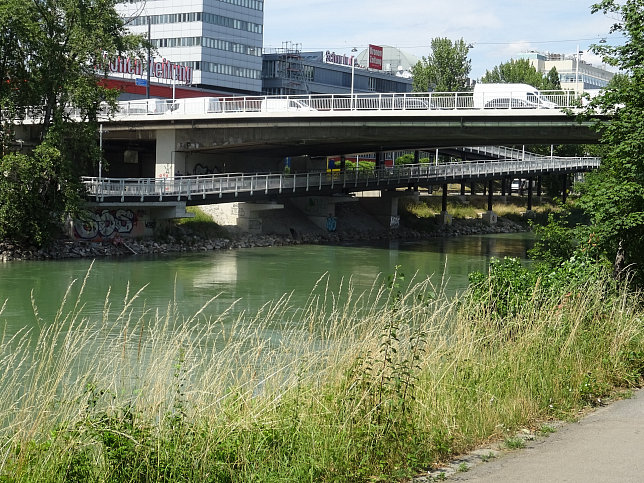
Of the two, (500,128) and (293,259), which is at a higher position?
(500,128)

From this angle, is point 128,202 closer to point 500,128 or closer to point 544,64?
point 500,128

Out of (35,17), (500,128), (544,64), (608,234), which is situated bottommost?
(608,234)

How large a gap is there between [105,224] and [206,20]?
6336 centimetres

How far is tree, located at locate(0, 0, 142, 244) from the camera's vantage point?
39.2 meters

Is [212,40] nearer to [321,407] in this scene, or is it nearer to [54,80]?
[54,80]

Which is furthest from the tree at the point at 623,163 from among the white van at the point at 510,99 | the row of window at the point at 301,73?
the row of window at the point at 301,73

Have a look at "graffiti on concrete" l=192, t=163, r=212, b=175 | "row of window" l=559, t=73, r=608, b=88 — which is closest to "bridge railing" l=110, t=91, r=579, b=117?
"graffiti on concrete" l=192, t=163, r=212, b=175

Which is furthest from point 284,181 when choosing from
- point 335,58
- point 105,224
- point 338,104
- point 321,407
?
point 335,58

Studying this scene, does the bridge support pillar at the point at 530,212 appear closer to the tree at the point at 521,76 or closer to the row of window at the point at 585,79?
the tree at the point at 521,76

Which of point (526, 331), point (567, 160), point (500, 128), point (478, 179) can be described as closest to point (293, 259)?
point (500, 128)

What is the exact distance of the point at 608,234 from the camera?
14070mm

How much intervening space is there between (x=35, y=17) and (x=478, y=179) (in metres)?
41.9

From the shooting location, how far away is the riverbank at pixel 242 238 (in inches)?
1677

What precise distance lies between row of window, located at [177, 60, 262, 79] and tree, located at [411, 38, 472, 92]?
2528cm
